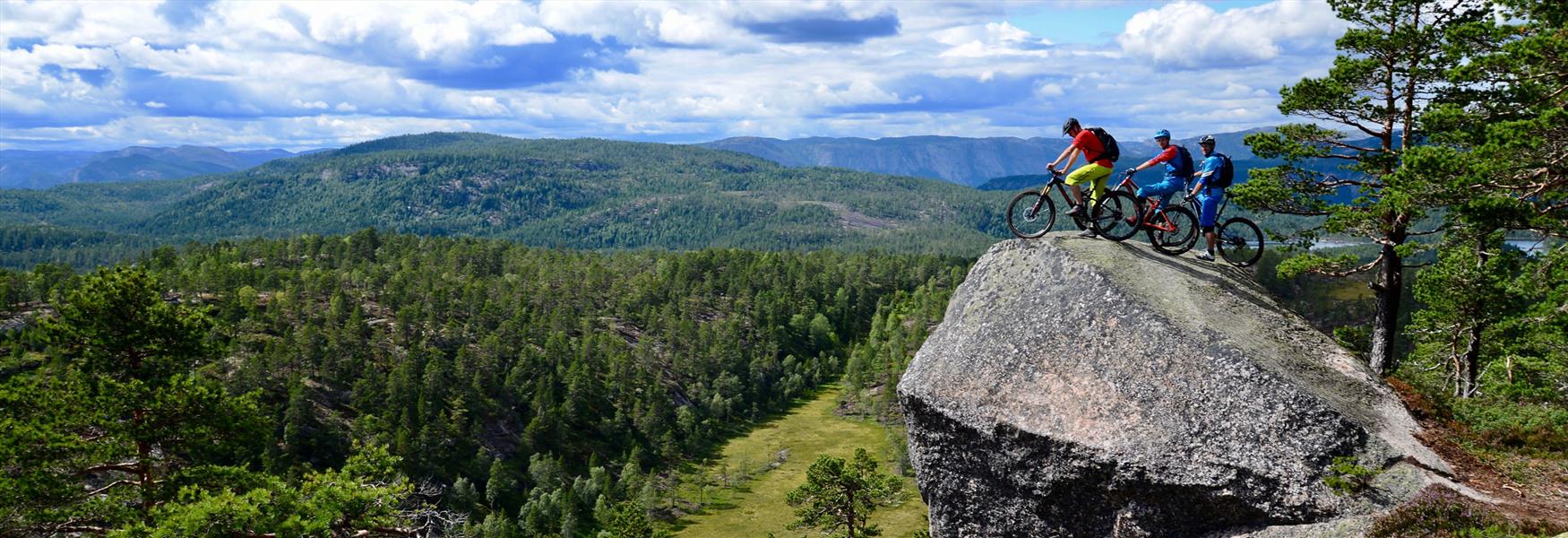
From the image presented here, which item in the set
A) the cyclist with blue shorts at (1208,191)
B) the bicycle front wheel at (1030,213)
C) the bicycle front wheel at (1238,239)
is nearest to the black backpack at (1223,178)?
the cyclist with blue shorts at (1208,191)

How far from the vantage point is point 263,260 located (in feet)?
561

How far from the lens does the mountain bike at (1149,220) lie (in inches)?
863

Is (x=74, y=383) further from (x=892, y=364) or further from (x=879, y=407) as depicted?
(x=892, y=364)

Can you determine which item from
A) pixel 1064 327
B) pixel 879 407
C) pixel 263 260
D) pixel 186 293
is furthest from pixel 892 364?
pixel 1064 327

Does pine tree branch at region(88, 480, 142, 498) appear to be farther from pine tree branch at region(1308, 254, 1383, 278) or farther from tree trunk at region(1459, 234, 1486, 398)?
tree trunk at region(1459, 234, 1486, 398)

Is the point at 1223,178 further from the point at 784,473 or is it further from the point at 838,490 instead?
the point at 784,473

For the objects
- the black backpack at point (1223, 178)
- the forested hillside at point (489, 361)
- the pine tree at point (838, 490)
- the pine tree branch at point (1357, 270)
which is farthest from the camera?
the forested hillside at point (489, 361)

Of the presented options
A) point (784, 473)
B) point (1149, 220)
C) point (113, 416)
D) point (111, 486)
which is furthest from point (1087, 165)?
point (784, 473)

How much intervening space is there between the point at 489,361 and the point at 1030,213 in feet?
394

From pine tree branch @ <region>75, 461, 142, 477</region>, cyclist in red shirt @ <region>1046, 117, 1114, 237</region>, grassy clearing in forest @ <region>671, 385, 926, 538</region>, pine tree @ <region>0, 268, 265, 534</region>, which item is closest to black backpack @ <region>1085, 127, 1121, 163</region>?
cyclist in red shirt @ <region>1046, 117, 1114, 237</region>

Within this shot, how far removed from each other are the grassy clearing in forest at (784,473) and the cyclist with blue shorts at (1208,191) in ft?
245

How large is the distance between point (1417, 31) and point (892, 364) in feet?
460

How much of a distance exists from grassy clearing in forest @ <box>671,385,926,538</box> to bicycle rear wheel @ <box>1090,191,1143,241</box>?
74856mm

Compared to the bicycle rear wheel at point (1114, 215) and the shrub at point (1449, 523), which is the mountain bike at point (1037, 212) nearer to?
the bicycle rear wheel at point (1114, 215)
